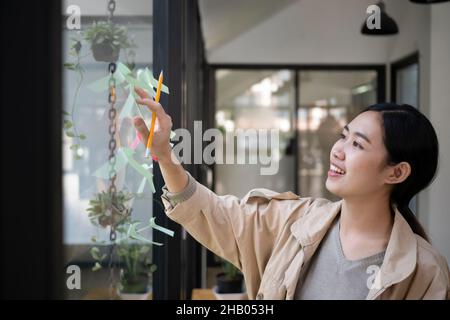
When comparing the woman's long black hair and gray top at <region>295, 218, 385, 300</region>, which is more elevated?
the woman's long black hair

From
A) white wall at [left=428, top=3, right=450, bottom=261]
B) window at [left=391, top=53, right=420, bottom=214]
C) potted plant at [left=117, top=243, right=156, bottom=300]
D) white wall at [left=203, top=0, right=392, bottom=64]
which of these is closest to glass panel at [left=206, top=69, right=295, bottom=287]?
white wall at [left=203, top=0, right=392, bottom=64]

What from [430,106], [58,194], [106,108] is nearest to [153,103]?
[106,108]

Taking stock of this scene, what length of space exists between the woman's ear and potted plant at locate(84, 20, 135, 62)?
0.58 metres

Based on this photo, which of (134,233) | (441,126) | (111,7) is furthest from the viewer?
(441,126)

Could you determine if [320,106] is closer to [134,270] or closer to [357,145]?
[134,270]

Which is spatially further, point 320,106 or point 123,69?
point 320,106

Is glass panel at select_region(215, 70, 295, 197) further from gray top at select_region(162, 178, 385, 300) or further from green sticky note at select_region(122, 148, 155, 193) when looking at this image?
gray top at select_region(162, 178, 385, 300)

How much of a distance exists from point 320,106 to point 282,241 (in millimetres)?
3842

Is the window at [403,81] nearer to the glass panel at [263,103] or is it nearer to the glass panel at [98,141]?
the glass panel at [263,103]

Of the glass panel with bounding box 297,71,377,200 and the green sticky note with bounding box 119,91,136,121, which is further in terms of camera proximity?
the glass panel with bounding box 297,71,377,200

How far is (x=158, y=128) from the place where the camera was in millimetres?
900

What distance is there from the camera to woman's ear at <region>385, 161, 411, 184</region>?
0.92 meters

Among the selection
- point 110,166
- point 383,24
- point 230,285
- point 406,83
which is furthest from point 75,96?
point 406,83

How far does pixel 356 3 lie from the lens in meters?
1.38
